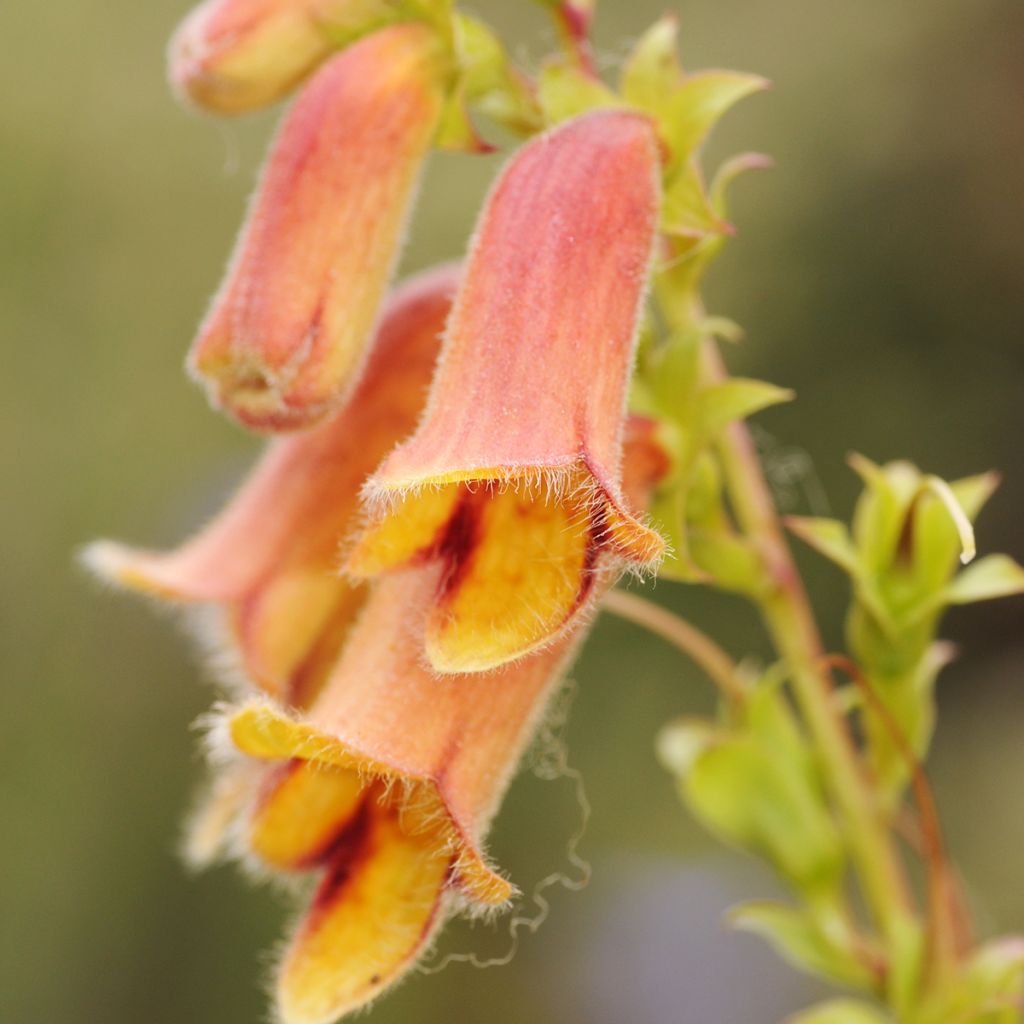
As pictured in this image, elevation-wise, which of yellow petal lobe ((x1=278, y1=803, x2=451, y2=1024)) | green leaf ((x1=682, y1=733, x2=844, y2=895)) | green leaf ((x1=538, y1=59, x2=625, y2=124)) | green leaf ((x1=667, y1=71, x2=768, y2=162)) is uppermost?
green leaf ((x1=538, y1=59, x2=625, y2=124))

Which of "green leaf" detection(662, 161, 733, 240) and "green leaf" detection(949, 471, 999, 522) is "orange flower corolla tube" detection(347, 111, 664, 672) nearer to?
"green leaf" detection(662, 161, 733, 240)

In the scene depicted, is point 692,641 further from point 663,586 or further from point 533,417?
point 663,586

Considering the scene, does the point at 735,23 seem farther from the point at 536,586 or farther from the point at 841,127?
the point at 536,586

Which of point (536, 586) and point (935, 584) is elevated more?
point (536, 586)

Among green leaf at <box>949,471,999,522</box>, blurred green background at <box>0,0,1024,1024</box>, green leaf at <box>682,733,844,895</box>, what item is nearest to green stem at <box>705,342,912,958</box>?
green leaf at <box>682,733,844,895</box>

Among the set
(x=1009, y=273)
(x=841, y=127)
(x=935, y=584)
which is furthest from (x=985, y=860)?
(x=935, y=584)

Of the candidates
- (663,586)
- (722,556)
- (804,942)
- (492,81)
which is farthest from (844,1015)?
(663,586)
